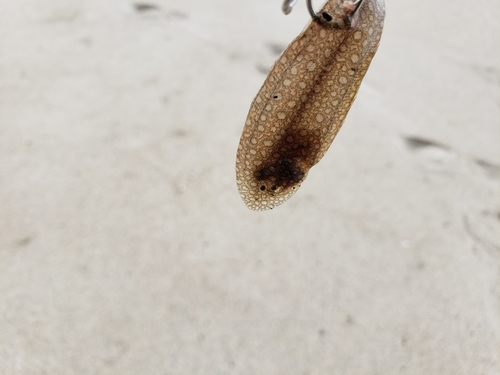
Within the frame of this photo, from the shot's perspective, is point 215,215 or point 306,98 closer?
point 306,98

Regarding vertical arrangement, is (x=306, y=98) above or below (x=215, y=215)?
above

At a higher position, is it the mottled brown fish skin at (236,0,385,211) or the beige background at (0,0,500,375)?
the mottled brown fish skin at (236,0,385,211)

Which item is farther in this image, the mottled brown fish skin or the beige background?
the beige background

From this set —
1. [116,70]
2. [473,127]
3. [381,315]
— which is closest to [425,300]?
[381,315]

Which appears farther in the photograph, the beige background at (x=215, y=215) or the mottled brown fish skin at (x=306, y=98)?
the beige background at (x=215, y=215)

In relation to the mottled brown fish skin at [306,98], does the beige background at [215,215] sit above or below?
below
